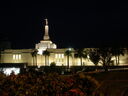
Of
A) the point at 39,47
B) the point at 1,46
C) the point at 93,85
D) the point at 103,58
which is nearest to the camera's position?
the point at 93,85

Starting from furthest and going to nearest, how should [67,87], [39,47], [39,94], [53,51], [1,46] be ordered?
[1,46] → [39,47] → [53,51] → [67,87] → [39,94]

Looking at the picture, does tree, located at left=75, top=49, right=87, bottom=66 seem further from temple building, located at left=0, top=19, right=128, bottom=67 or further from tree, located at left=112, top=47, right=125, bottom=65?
tree, located at left=112, top=47, right=125, bottom=65

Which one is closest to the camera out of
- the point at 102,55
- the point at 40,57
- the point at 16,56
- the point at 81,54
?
the point at 102,55

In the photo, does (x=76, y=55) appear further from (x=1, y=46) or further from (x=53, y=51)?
(x=1, y=46)

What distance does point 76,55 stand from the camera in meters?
86.4

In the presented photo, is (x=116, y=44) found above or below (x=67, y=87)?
above

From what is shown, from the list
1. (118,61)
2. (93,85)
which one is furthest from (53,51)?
(93,85)

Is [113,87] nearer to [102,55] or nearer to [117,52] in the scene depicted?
[102,55]

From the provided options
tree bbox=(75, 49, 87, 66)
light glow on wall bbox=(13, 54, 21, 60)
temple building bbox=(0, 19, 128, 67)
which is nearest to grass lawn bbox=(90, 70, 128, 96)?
tree bbox=(75, 49, 87, 66)

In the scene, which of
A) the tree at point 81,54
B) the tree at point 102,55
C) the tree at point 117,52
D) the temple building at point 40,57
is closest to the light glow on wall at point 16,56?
the temple building at point 40,57

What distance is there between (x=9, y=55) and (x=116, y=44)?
34.0 m

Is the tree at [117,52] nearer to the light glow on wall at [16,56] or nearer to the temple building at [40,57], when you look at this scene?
the temple building at [40,57]

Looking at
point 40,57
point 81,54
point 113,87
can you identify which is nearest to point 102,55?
point 81,54

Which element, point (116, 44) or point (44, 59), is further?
A: point (44, 59)
